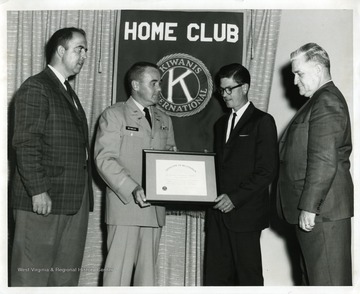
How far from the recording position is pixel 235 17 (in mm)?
2613

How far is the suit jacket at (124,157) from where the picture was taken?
86.9 inches

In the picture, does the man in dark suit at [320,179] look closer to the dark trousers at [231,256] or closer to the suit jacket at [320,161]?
the suit jacket at [320,161]

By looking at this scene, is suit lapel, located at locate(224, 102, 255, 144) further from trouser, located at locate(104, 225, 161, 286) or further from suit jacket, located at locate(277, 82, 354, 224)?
trouser, located at locate(104, 225, 161, 286)


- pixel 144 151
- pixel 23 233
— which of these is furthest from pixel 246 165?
pixel 23 233

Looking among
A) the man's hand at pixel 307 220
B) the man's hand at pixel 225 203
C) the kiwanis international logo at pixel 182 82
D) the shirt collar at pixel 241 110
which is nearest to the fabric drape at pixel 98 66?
the kiwanis international logo at pixel 182 82

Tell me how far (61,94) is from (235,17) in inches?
40.2

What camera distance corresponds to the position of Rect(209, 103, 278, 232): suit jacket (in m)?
2.22

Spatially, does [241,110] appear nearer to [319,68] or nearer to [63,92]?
[319,68]

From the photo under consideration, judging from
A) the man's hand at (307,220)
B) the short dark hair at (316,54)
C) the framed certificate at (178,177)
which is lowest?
the man's hand at (307,220)

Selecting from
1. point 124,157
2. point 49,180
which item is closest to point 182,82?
point 124,157

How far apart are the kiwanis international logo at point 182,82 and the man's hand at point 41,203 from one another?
852mm

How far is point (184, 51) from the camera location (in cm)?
262

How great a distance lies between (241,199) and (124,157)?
0.56 meters
